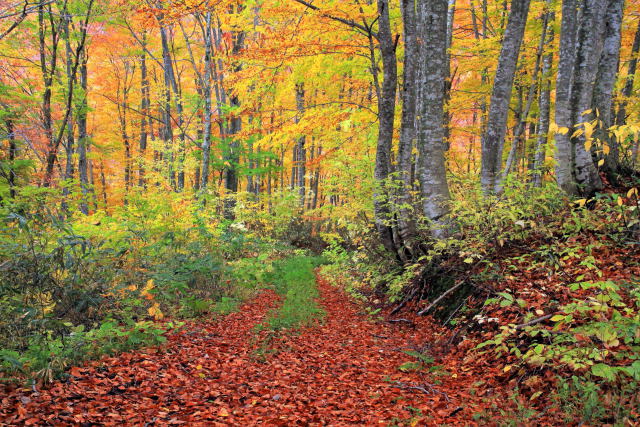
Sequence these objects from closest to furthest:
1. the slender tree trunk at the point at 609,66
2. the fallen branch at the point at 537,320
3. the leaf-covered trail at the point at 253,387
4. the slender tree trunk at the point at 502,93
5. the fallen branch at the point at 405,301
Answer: the leaf-covered trail at the point at 253,387
the fallen branch at the point at 537,320
the slender tree trunk at the point at 609,66
the fallen branch at the point at 405,301
the slender tree trunk at the point at 502,93

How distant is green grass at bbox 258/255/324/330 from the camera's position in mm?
6020

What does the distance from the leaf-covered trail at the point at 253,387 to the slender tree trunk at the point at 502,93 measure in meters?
3.47

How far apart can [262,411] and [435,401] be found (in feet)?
5.26

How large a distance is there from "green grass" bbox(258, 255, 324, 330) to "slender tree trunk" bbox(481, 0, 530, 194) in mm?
3994

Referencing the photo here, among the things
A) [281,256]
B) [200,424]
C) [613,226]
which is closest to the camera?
[200,424]

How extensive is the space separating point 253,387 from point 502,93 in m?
6.58

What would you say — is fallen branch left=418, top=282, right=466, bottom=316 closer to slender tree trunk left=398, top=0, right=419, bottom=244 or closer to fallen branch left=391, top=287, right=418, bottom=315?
fallen branch left=391, top=287, right=418, bottom=315

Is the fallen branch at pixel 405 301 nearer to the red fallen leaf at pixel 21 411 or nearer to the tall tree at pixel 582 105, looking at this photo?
the tall tree at pixel 582 105

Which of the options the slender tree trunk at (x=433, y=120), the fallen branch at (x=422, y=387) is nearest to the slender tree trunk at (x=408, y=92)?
the slender tree trunk at (x=433, y=120)

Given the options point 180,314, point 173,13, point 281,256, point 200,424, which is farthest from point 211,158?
point 200,424

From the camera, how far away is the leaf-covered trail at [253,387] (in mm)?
3012

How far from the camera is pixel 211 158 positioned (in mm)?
16656

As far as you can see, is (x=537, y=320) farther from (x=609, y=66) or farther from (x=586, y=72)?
(x=609, y=66)

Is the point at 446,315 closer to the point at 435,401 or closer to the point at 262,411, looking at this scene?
the point at 435,401
